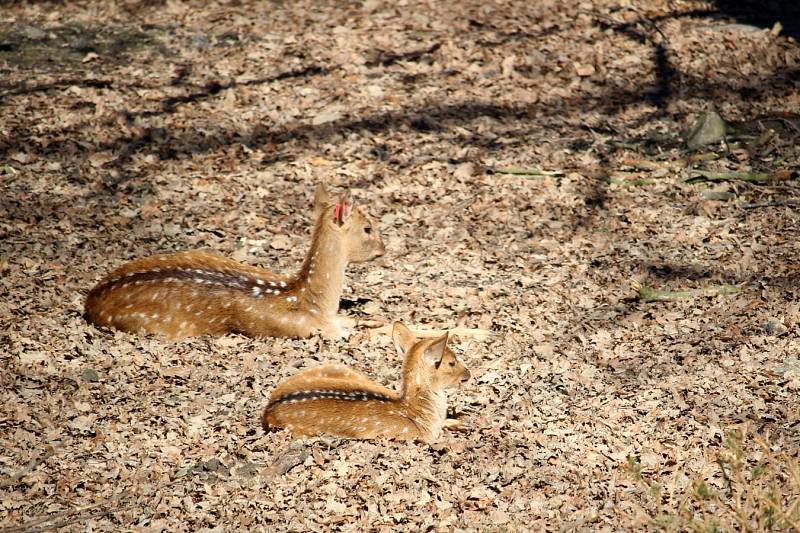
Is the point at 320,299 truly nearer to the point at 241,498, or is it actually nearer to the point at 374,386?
the point at 374,386

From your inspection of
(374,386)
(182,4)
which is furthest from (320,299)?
(182,4)

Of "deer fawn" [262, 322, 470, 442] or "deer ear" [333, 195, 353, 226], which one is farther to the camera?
"deer ear" [333, 195, 353, 226]

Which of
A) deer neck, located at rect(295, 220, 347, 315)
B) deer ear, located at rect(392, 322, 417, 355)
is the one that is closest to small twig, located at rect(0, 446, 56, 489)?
deer neck, located at rect(295, 220, 347, 315)

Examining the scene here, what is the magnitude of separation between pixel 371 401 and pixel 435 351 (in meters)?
0.61

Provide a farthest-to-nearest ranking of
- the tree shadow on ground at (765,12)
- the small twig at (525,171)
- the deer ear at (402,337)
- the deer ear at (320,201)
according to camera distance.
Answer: the tree shadow on ground at (765,12) → the small twig at (525,171) → the deer ear at (320,201) → the deer ear at (402,337)

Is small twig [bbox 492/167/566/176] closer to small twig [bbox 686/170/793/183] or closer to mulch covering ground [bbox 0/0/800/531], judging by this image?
mulch covering ground [bbox 0/0/800/531]

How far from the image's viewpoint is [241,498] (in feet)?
20.8

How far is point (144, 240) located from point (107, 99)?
2.87 metres

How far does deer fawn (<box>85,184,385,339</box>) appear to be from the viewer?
313 inches

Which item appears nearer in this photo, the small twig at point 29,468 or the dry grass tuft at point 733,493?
the dry grass tuft at point 733,493

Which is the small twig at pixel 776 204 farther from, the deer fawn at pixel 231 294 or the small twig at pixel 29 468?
the small twig at pixel 29 468

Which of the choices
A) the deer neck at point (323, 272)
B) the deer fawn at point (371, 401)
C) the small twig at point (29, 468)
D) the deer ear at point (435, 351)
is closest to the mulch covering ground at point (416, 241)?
the small twig at point (29, 468)

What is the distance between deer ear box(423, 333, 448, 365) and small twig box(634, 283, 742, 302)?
2260mm

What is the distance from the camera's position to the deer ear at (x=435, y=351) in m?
7.14
